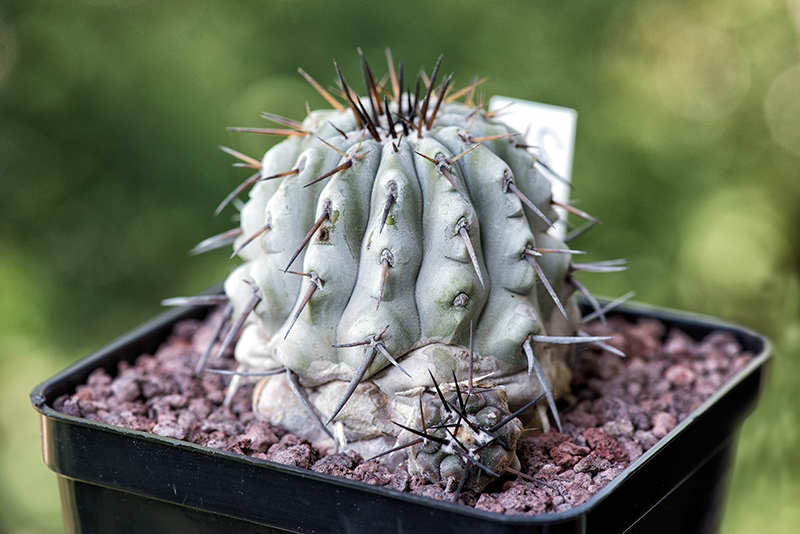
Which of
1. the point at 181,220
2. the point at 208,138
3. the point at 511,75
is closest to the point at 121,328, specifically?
the point at 181,220

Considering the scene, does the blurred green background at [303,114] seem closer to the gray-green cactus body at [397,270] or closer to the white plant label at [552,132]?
the white plant label at [552,132]

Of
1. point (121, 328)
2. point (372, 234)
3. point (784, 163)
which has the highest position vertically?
point (372, 234)

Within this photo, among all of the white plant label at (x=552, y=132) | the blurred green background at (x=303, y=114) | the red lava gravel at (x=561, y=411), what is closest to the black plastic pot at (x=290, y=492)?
the red lava gravel at (x=561, y=411)

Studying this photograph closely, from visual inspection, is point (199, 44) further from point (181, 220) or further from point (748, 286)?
point (748, 286)

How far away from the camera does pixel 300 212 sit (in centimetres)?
90

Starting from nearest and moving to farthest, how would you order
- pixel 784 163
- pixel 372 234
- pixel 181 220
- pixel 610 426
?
pixel 372 234 < pixel 610 426 < pixel 784 163 < pixel 181 220

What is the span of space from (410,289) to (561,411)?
312mm

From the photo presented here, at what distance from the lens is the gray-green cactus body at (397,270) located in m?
0.84

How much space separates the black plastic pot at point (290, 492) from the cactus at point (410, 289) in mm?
90

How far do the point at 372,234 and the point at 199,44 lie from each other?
1387mm

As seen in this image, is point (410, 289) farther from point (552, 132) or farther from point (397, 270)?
point (552, 132)

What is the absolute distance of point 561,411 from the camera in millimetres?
1044

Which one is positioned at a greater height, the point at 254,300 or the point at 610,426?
the point at 254,300

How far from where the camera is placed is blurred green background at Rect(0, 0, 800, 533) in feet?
6.36
